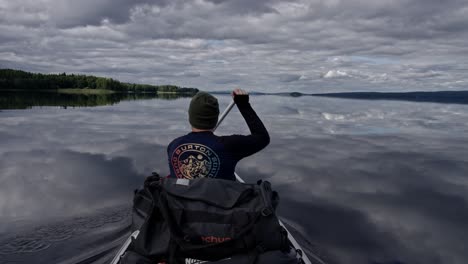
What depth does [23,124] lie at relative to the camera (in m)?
22.7

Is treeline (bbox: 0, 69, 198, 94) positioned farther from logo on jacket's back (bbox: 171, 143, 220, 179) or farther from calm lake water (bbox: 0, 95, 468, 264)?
logo on jacket's back (bbox: 171, 143, 220, 179)

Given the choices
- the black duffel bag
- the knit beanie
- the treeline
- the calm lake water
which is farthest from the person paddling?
the treeline

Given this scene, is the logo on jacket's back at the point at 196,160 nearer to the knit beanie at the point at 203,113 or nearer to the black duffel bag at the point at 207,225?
the knit beanie at the point at 203,113

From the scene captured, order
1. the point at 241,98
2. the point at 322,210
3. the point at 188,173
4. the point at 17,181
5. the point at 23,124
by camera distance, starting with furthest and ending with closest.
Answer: the point at 23,124 < the point at 17,181 < the point at 322,210 < the point at 241,98 < the point at 188,173

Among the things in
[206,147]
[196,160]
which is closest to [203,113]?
[206,147]

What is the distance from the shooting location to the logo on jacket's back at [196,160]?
13.7 feet

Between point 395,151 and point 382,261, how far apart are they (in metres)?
11.3

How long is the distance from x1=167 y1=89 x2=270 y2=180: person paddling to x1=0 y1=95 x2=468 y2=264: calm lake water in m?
2.64

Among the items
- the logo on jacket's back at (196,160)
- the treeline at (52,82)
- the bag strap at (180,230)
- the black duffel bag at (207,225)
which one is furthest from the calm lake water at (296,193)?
the treeline at (52,82)

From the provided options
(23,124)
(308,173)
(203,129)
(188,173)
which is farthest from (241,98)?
(23,124)

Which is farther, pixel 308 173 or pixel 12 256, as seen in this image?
pixel 308 173

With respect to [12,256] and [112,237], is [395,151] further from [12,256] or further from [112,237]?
[12,256]

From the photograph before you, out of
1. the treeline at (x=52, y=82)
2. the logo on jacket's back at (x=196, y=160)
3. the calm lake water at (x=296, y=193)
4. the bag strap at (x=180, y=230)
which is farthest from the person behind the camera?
the treeline at (x=52, y=82)

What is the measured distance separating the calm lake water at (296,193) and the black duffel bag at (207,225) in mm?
2735
